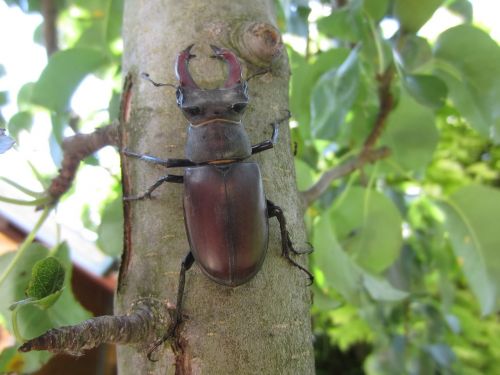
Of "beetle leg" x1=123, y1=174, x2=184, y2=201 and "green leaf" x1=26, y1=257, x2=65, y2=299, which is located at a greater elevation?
"beetle leg" x1=123, y1=174, x2=184, y2=201

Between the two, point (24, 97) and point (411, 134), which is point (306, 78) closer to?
point (411, 134)

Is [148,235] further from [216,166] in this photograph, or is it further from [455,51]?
[455,51]

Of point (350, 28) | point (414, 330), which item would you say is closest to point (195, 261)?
point (350, 28)

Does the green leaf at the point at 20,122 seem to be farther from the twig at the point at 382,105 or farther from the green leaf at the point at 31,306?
the twig at the point at 382,105

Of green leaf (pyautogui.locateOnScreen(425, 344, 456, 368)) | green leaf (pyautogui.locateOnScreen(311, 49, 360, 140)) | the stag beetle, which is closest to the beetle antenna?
the stag beetle

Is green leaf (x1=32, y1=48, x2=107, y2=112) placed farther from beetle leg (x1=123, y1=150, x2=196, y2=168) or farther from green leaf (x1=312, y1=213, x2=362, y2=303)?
green leaf (x1=312, y1=213, x2=362, y2=303)

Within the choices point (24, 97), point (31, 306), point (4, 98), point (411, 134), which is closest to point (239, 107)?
point (31, 306)
